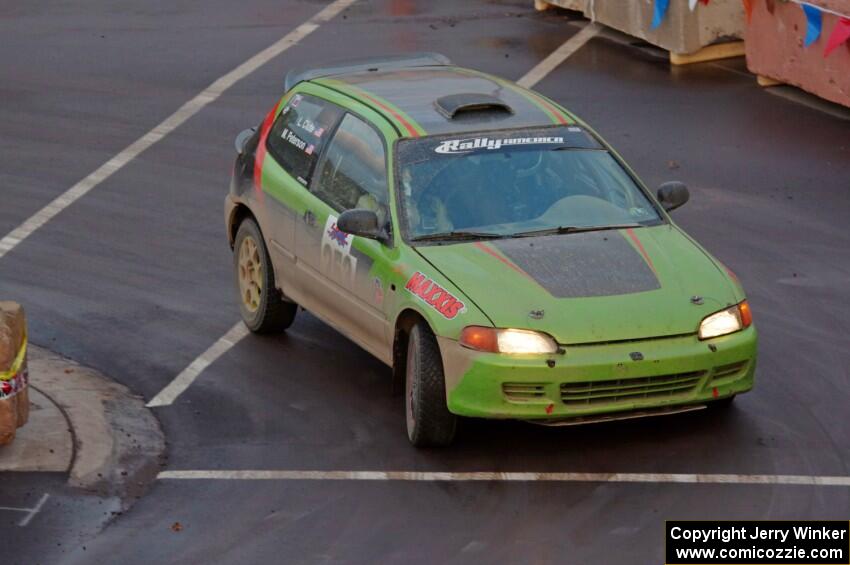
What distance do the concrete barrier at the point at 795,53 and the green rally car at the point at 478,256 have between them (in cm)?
645

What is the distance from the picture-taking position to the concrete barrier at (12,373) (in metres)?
9.69

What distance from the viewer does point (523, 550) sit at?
863 cm

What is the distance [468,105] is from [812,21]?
754 cm

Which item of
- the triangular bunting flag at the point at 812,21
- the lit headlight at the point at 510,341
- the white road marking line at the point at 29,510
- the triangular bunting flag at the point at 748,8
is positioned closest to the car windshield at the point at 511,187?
the lit headlight at the point at 510,341

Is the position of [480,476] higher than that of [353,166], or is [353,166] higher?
[353,166]

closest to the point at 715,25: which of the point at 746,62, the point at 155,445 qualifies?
the point at 746,62

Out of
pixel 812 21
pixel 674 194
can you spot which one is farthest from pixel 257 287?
pixel 812 21

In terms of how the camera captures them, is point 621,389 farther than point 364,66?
No

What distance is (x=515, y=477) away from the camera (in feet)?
31.4

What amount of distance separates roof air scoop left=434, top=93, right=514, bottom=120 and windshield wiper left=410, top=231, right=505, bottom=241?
3.32 ft

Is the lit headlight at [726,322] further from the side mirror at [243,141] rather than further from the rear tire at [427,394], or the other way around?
the side mirror at [243,141]

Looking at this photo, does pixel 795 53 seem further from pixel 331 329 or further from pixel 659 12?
pixel 331 329

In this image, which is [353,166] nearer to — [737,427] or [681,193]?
[681,193]

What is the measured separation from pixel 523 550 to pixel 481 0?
16304 millimetres
